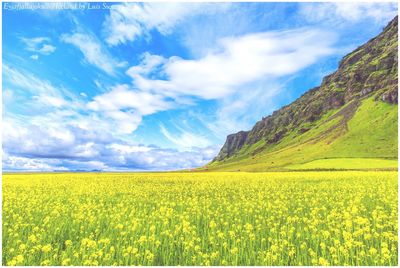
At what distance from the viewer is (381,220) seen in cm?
1166

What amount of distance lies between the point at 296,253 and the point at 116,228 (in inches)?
233

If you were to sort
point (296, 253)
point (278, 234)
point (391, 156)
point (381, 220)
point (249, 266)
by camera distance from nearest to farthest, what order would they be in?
1. point (249, 266)
2. point (296, 253)
3. point (278, 234)
4. point (381, 220)
5. point (391, 156)

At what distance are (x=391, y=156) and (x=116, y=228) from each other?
7763 inches

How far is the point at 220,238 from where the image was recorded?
10.2m

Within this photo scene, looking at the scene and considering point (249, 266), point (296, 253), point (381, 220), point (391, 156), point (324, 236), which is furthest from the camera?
point (391, 156)

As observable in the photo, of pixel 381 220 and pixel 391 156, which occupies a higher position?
pixel 391 156

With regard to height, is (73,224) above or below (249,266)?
above

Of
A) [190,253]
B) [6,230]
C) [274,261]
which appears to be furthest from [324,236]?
[6,230]

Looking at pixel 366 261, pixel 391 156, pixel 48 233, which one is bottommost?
pixel 366 261

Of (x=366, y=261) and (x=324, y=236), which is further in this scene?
(x=324, y=236)

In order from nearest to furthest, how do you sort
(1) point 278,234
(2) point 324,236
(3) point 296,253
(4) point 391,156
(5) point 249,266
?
(5) point 249,266 → (3) point 296,253 → (2) point 324,236 → (1) point 278,234 → (4) point 391,156

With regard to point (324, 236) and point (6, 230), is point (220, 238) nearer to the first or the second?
point (324, 236)

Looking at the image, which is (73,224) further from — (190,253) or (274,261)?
(274,261)

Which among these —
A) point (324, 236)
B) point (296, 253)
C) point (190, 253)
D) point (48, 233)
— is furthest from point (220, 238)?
point (48, 233)
